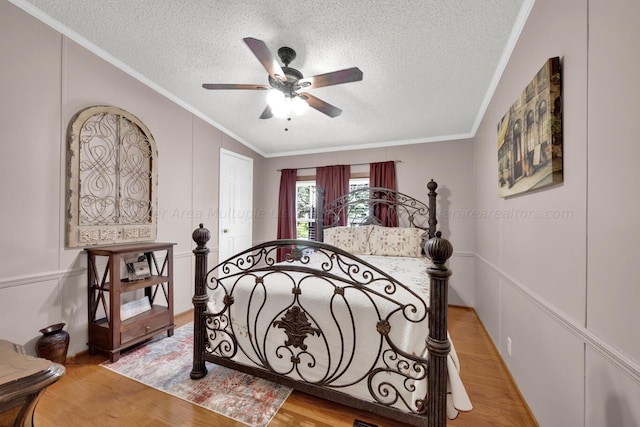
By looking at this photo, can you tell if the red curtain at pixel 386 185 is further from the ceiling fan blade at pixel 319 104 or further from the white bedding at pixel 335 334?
the white bedding at pixel 335 334

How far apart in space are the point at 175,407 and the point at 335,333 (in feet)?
3.77

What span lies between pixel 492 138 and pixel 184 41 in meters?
2.99

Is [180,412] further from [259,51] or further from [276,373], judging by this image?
[259,51]

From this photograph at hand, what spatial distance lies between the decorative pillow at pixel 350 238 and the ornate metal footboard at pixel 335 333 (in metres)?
1.60

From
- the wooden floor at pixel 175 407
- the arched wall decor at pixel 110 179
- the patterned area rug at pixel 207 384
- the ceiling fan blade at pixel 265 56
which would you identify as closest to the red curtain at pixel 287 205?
the arched wall decor at pixel 110 179

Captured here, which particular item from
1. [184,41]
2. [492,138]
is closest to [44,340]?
[184,41]

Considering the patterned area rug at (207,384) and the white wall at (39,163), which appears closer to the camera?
the patterned area rug at (207,384)

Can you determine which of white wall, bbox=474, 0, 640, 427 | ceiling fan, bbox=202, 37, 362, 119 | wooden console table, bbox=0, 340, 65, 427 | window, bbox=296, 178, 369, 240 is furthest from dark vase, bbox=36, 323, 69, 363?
→ white wall, bbox=474, 0, 640, 427

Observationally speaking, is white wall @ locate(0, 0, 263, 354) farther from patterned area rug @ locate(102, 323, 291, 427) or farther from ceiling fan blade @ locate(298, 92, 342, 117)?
ceiling fan blade @ locate(298, 92, 342, 117)

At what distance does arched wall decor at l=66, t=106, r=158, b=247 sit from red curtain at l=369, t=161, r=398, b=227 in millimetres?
3003

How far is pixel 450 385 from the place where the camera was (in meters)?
1.38

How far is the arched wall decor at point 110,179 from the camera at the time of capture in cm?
219

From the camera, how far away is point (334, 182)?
4266 mm

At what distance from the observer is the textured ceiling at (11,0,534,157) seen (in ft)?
5.69
